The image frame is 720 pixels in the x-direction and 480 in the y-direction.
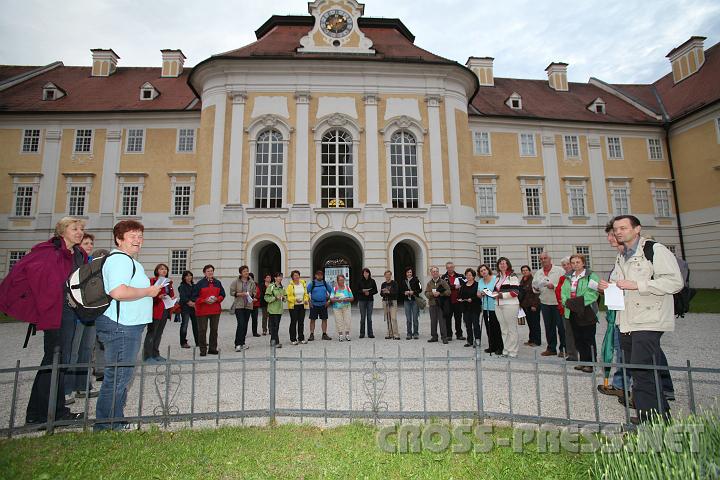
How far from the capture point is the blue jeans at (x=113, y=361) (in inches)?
166

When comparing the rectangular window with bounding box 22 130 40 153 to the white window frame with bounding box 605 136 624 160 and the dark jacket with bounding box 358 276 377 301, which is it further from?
the white window frame with bounding box 605 136 624 160

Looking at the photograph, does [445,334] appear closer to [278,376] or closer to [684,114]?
[278,376]

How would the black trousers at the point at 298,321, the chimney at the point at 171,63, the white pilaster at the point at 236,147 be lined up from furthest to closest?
the chimney at the point at 171,63, the white pilaster at the point at 236,147, the black trousers at the point at 298,321

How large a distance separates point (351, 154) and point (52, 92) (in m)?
21.5

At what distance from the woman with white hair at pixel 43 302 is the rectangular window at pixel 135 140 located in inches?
932

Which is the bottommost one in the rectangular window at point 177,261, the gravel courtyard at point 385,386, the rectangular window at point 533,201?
the gravel courtyard at point 385,386

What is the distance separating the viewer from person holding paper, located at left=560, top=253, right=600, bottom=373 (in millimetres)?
6637

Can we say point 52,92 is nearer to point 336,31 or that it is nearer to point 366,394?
point 336,31

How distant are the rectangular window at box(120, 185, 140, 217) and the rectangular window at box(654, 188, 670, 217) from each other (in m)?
34.8

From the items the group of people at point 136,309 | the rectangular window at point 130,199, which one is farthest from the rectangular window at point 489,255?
the rectangular window at point 130,199

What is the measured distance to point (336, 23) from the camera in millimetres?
21922

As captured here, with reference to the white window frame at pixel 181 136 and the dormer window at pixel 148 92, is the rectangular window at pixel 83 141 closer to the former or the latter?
the dormer window at pixel 148 92

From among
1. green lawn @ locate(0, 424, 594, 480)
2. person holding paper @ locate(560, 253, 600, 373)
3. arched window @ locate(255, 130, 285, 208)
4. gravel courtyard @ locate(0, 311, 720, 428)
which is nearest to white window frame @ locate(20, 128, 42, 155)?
arched window @ locate(255, 130, 285, 208)

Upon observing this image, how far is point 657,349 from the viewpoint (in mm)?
4176
